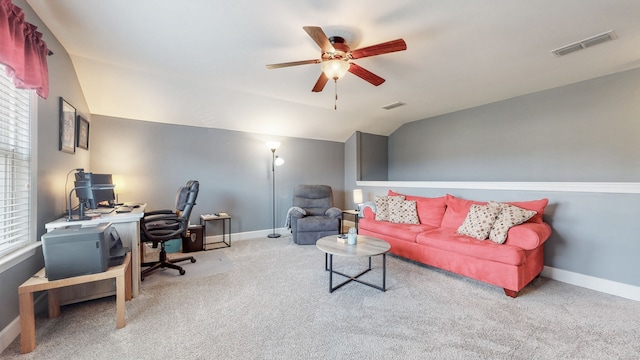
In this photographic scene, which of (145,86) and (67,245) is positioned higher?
(145,86)

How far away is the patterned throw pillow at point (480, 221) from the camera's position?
2910mm

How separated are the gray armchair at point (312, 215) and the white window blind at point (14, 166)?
123 inches

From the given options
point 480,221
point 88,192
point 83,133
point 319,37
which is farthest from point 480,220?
point 83,133

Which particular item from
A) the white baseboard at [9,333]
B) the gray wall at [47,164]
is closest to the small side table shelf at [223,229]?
the gray wall at [47,164]

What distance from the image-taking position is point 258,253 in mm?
3877

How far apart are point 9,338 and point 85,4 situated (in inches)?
98.8

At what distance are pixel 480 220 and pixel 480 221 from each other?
1cm

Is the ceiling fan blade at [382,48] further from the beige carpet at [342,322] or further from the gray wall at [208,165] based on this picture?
the gray wall at [208,165]

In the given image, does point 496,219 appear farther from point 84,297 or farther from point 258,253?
point 84,297

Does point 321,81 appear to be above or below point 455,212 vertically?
above

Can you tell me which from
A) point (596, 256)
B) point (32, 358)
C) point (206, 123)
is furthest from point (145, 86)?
point (596, 256)

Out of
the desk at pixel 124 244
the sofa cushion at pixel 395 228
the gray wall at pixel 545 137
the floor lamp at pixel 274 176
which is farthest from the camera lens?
the floor lamp at pixel 274 176

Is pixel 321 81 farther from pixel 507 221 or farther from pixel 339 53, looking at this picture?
pixel 507 221

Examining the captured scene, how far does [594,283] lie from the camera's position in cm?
269
